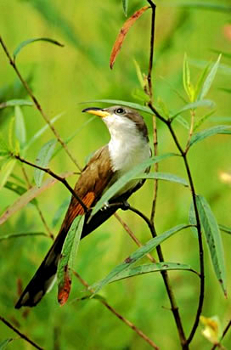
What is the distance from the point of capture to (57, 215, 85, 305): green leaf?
4.27ft

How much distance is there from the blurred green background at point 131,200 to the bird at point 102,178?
197mm

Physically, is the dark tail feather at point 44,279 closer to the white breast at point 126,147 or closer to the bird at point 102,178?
the bird at point 102,178

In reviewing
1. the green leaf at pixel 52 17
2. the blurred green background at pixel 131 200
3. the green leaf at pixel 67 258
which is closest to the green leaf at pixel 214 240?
the green leaf at pixel 67 258

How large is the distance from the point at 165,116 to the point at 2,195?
103cm

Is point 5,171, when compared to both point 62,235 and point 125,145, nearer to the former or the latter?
point 62,235

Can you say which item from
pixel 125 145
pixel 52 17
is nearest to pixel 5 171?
pixel 125 145

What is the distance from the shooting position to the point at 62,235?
5.88ft

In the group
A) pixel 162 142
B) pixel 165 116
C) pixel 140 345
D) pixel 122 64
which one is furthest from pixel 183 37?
pixel 165 116

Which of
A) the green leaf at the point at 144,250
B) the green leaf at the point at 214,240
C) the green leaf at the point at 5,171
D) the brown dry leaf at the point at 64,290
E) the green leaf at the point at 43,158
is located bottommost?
the brown dry leaf at the point at 64,290

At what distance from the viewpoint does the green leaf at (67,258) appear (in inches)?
51.2

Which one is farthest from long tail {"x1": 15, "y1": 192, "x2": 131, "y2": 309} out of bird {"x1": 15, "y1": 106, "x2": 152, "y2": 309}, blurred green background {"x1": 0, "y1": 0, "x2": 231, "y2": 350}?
blurred green background {"x1": 0, "y1": 0, "x2": 231, "y2": 350}

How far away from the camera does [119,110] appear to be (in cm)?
198

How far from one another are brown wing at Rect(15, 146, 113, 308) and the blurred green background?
215 mm

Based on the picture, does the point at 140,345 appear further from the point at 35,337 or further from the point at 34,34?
the point at 34,34
